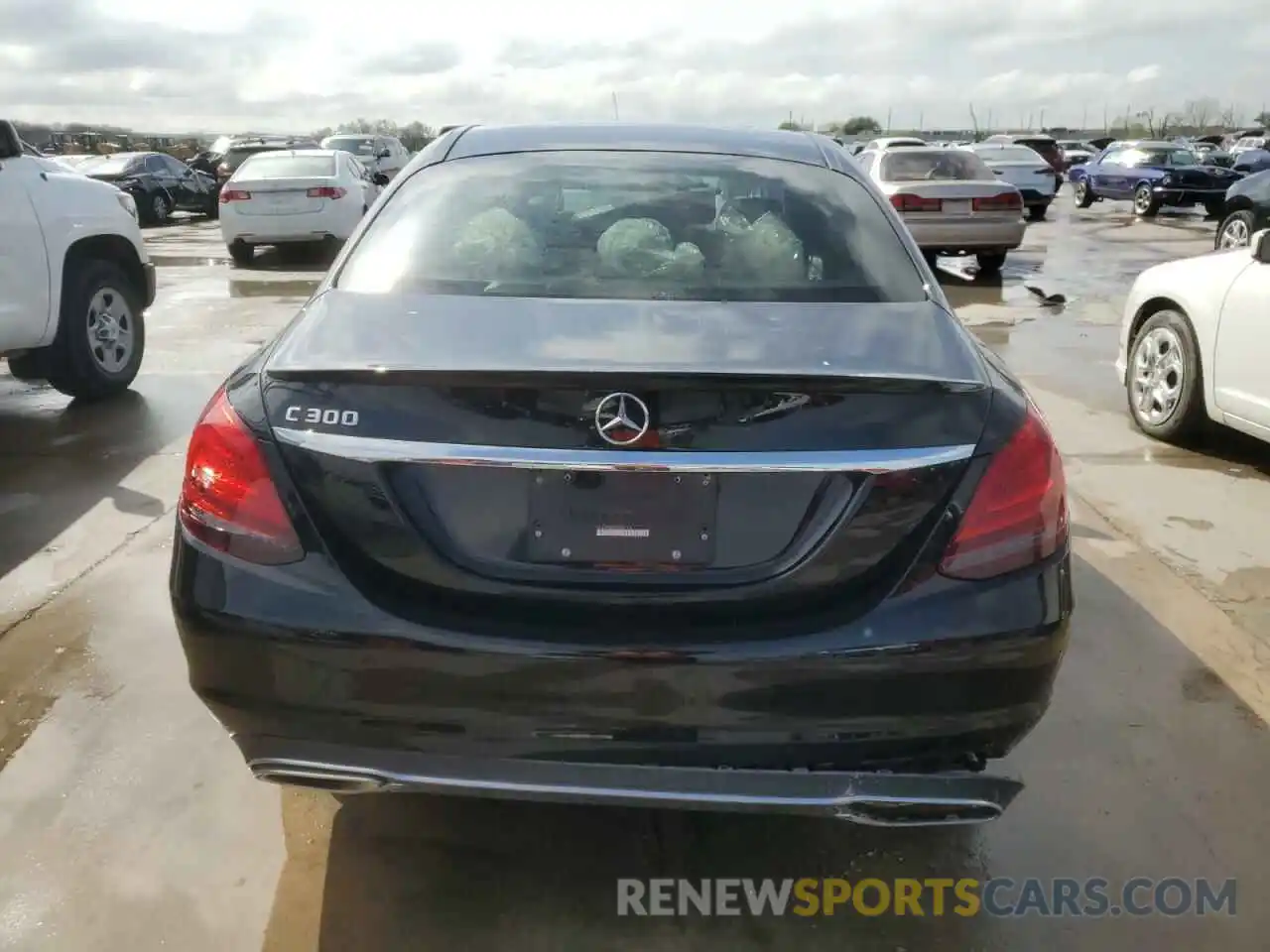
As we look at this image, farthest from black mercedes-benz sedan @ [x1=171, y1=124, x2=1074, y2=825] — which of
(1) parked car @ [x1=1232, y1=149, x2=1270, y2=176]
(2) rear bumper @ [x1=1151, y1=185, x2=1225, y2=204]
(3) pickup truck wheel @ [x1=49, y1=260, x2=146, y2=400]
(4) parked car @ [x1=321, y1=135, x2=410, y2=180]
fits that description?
(1) parked car @ [x1=1232, y1=149, x2=1270, y2=176]

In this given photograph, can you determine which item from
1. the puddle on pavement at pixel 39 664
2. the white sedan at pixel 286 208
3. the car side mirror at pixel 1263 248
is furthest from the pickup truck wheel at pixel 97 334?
the white sedan at pixel 286 208

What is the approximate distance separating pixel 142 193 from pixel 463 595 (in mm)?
23527

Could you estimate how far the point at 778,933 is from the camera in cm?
247

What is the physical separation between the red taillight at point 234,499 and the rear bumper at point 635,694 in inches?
1.7

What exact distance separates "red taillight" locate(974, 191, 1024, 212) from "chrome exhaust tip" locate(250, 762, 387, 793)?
1187 cm

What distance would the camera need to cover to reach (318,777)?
215 cm

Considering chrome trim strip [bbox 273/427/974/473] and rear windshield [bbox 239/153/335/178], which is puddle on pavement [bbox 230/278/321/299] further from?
chrome trim strip [bbox 273/427/974/473]

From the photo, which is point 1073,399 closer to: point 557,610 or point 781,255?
point 781,255

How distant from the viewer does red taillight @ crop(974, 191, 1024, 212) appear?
1265 centimetres

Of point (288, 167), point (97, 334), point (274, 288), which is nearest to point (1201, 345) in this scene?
point (97, 334)

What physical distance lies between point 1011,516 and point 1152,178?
24.9 m

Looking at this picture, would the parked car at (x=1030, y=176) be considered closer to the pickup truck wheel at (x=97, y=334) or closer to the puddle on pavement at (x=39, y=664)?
the pickup truck wheel at (x=97, y=334)

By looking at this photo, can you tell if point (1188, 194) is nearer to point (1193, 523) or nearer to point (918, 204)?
point (918, 204)

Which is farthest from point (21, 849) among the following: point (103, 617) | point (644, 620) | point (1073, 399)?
point (1073, 399)
